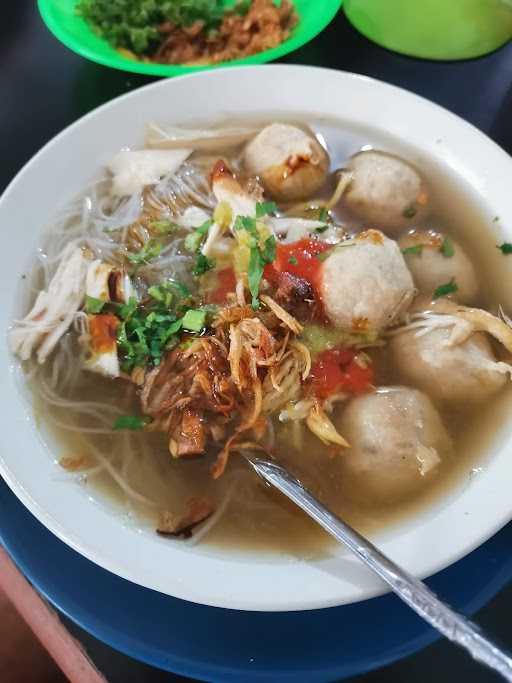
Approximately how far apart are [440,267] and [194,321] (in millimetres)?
645

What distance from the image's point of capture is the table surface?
2205 millimetres

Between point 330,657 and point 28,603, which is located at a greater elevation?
point 330,657

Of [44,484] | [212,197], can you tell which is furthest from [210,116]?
[44,484]

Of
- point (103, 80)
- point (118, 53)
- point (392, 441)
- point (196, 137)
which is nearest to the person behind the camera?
point (392, 441)

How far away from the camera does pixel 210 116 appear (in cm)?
194

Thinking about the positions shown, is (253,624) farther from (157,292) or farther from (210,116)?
(210,116)

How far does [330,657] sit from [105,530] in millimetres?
470

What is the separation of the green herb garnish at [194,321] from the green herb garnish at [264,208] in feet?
1.16

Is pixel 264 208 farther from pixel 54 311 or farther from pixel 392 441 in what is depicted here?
pixel 392 441

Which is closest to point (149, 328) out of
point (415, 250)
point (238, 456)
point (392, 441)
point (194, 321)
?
point (194, 321)

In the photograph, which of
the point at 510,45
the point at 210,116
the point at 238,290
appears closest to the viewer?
the point at 238,290

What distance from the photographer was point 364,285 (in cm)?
143

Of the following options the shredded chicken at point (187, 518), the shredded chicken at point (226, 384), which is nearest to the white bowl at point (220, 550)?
the shredded chicken at point (187, 518)

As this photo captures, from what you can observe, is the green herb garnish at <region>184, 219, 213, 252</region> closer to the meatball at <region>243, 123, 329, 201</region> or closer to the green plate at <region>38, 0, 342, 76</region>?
the meatball at <region>243, 123, 329, 201</region>
